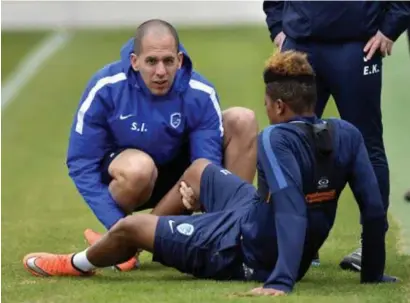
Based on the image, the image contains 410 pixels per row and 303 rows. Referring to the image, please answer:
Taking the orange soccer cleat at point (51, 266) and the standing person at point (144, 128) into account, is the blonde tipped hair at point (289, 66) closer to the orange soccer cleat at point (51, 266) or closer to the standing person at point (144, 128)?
the standing person at point (144, 128)

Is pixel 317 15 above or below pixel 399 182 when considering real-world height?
above

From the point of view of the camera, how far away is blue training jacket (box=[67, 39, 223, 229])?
8461 millimetres

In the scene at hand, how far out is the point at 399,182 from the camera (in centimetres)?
1145

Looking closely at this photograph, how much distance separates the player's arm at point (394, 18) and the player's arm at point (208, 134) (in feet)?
3.61

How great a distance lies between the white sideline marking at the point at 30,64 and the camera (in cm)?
1911

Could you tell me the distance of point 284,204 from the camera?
23.1 ft

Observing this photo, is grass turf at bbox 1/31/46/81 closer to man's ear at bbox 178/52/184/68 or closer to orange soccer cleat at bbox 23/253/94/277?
man's ear at bbox 178/52/184/68

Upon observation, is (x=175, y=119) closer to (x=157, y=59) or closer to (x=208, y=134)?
(x=208, y=134)

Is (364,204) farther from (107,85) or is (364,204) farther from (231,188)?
(107,85)

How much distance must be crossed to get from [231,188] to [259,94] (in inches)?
382

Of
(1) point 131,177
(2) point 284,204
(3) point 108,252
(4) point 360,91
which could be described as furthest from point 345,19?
(3) point 108,252

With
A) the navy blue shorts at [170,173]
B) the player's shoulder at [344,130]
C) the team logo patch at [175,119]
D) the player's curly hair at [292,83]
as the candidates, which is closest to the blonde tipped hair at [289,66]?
the player's curly hair at [292,83]

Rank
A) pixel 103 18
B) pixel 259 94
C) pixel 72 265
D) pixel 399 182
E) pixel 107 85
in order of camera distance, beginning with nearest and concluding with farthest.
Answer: pixel 72 265, pixel 107 85, pixel 399 182, pixel 259 94, pixel 103 18

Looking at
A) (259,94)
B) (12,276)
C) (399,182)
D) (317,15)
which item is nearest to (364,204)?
(317,15)
